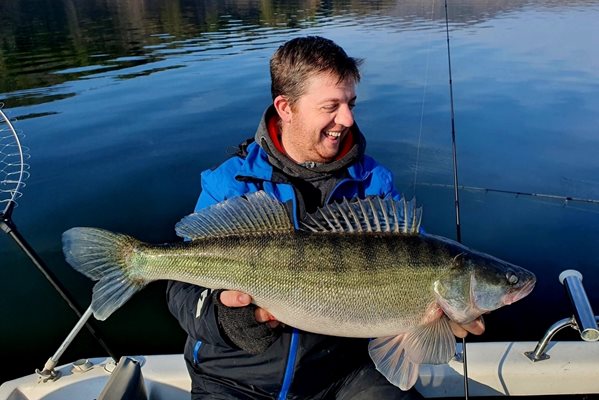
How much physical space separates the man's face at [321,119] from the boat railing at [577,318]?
1546mm

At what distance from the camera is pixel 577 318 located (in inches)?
94.3

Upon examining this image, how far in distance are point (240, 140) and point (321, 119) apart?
5896 mm

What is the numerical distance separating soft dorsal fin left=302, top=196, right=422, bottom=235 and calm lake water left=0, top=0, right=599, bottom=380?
2.62 metres

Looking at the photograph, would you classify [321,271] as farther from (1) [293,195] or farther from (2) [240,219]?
(1) [293,195]

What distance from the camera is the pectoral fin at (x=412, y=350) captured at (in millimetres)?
2338

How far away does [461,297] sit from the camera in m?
2.27

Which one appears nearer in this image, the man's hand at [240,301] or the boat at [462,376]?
the man's hand at [240,301]

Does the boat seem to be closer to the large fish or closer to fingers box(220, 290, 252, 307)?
the large fish

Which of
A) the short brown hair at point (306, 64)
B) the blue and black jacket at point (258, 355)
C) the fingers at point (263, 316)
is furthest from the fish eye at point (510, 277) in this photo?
the short brown hair at point (306, 64)

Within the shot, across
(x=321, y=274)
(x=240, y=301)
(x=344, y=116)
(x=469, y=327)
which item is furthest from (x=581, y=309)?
(x=240, y=301)

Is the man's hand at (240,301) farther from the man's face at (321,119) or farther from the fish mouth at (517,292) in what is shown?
the fish mouth at (517,292)

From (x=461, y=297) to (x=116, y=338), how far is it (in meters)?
3.40

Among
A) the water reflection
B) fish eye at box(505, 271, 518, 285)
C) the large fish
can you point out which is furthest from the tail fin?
the water reflection

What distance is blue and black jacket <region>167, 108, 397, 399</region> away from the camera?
2514mm
